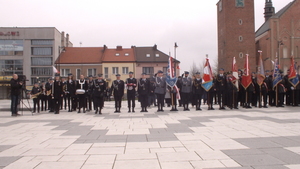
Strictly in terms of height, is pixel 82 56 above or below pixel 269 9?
below

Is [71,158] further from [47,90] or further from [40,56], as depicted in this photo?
[40,56]

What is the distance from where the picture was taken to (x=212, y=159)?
5312 millimetres


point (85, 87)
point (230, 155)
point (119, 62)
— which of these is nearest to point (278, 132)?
point (230, 155)

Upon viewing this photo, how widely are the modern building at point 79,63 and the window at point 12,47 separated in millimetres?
14244

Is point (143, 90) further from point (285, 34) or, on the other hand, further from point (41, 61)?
point (41, 61)

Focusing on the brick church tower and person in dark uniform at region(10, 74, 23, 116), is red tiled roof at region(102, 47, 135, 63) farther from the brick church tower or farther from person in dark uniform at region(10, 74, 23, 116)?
person in dark uniform at region(10, 74, 23, 116)

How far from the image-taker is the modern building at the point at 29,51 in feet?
240

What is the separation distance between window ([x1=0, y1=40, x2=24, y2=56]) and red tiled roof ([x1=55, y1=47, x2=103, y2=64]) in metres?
14.0

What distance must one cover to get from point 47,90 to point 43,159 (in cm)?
1209

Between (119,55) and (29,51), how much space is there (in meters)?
24.7

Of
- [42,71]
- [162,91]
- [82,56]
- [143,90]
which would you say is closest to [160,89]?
[162,91]

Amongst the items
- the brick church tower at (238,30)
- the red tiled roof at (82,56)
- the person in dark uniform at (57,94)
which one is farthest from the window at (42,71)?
the person in dark uniform at (57,94)

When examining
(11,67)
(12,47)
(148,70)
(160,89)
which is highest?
(12,47)

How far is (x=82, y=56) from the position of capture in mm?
66875
